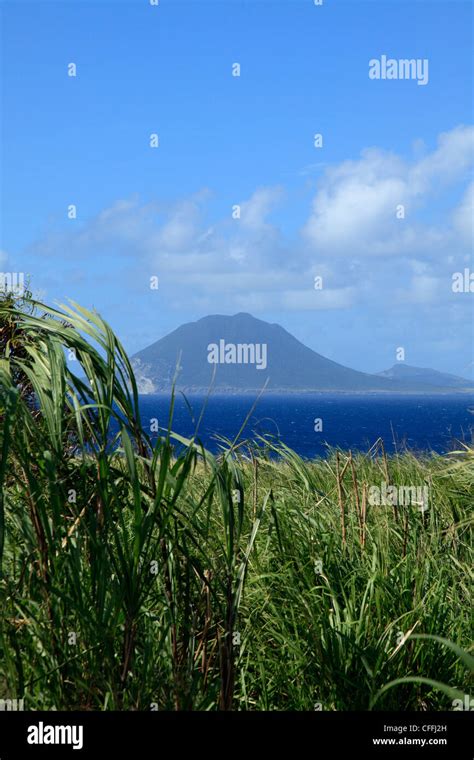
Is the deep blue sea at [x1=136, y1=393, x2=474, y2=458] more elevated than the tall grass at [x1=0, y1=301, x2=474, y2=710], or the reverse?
the deep blue sea at [x1=136, y1=393, x2=474, y2=458]

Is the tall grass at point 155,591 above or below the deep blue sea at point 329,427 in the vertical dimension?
below

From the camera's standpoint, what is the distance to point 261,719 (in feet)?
8.39

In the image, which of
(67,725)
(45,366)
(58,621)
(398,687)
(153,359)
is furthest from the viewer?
(153,359)

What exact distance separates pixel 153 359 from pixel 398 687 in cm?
19124

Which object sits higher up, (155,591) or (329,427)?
(329,427)

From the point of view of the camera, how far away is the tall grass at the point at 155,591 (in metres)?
2.56

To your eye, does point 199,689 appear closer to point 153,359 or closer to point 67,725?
point 67,725

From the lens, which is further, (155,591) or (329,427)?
(329,427)

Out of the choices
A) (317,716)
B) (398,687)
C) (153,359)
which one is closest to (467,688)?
(398,687)

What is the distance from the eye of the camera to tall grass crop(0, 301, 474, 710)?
8.39ft

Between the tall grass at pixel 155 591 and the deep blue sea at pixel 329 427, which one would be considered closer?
the tall grass at pixel 155 591

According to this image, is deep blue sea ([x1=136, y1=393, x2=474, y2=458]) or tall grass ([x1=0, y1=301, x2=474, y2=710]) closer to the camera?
tall grass ([x1=0, y1=301, x2=474, y2=710])

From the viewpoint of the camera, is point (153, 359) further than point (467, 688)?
Yes

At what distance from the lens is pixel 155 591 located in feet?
10.2
